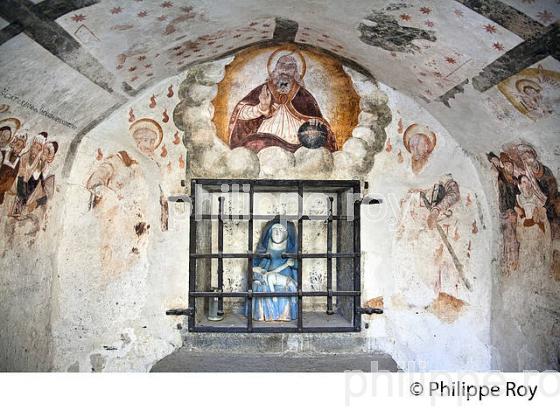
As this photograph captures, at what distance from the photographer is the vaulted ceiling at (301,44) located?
2.92m

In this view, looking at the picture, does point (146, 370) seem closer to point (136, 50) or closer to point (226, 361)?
point (226, 361)

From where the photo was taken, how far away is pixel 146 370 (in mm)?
4578

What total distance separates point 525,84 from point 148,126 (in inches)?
129

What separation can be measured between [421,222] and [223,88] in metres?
2.37

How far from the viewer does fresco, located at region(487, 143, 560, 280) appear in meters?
3.69

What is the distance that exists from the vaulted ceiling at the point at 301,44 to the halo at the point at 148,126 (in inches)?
10.5

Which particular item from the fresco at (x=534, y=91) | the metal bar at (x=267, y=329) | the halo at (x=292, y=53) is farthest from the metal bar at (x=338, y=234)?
the fresco at (x=534, y=91)

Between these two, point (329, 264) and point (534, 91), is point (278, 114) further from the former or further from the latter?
point (534, 91)

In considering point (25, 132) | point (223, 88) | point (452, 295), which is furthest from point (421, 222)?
point (25, 132)

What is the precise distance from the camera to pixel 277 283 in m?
4.79

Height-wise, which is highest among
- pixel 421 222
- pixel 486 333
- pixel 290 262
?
pixel 421 222

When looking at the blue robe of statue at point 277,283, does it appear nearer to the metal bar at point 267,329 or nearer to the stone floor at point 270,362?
the metal bar at point 267,329

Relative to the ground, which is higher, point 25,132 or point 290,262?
point 25,132
